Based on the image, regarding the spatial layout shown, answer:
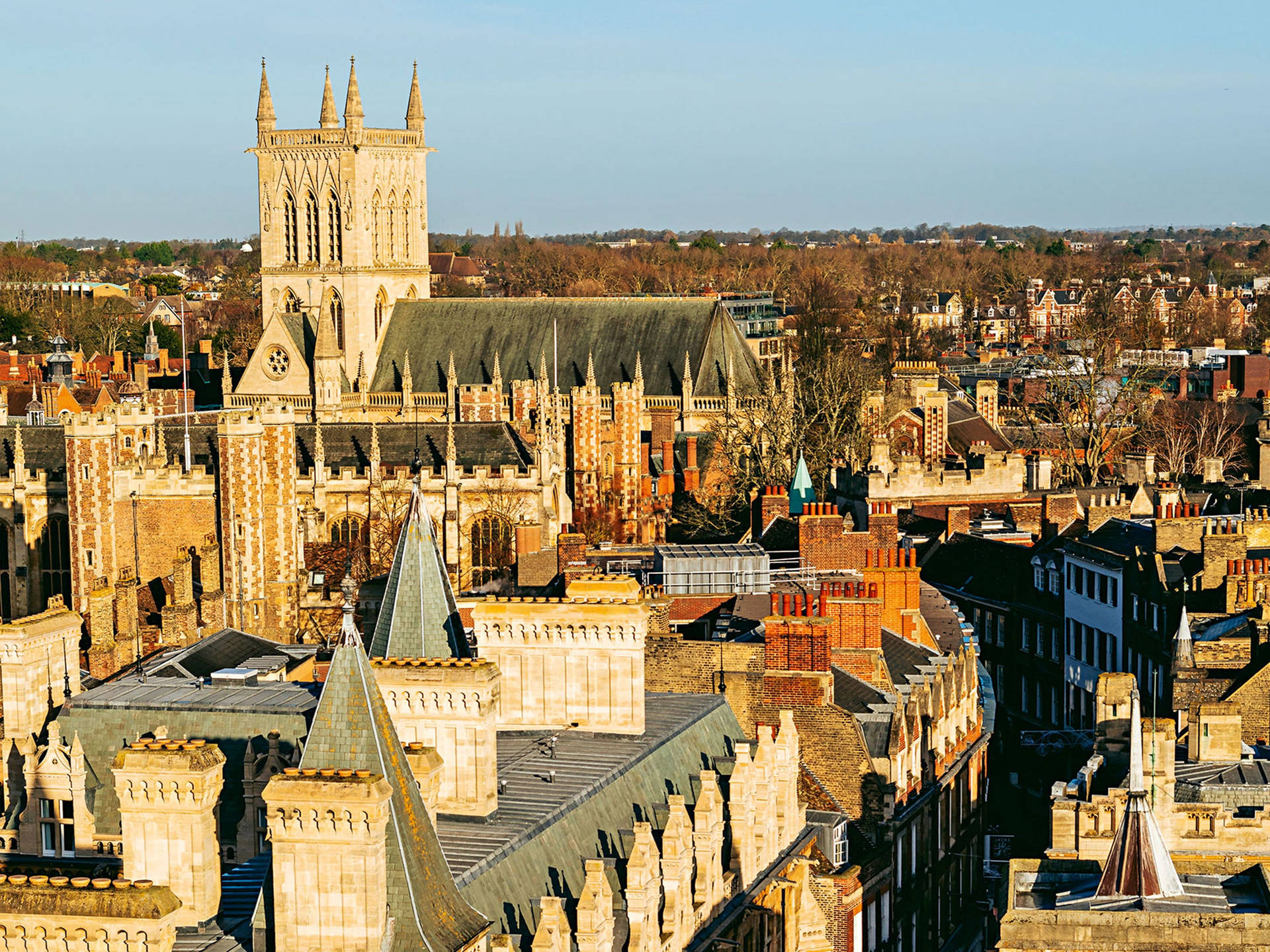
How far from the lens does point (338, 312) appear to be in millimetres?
113750

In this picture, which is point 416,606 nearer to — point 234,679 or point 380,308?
point 234,679

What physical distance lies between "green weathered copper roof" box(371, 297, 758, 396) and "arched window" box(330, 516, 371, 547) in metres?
31.3

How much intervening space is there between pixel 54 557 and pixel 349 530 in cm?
929

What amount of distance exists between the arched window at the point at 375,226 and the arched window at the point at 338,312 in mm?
3124

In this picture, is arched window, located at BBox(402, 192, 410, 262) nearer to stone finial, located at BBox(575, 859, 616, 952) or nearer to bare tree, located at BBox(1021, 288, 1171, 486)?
bare tree, located at BBox(1021, 288, 1171, 486)

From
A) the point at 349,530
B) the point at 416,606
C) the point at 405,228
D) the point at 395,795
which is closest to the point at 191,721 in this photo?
the point at 416,606

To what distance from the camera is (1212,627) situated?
43.8 metres

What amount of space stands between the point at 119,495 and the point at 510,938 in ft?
151

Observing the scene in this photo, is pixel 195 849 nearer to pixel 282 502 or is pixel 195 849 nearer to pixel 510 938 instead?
pixel 510 938

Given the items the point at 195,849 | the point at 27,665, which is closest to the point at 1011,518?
the point at 27,665

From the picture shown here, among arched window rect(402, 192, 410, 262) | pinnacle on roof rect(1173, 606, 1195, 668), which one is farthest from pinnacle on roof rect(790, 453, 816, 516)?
arched window rect(402, 192, 410, 262)

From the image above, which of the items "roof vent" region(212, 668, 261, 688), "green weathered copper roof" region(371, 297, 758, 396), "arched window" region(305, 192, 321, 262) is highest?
"arched window" region(305, 192, 321, 262)

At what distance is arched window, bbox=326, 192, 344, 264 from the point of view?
4515 inches

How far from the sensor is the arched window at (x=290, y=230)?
11588 centimetres
